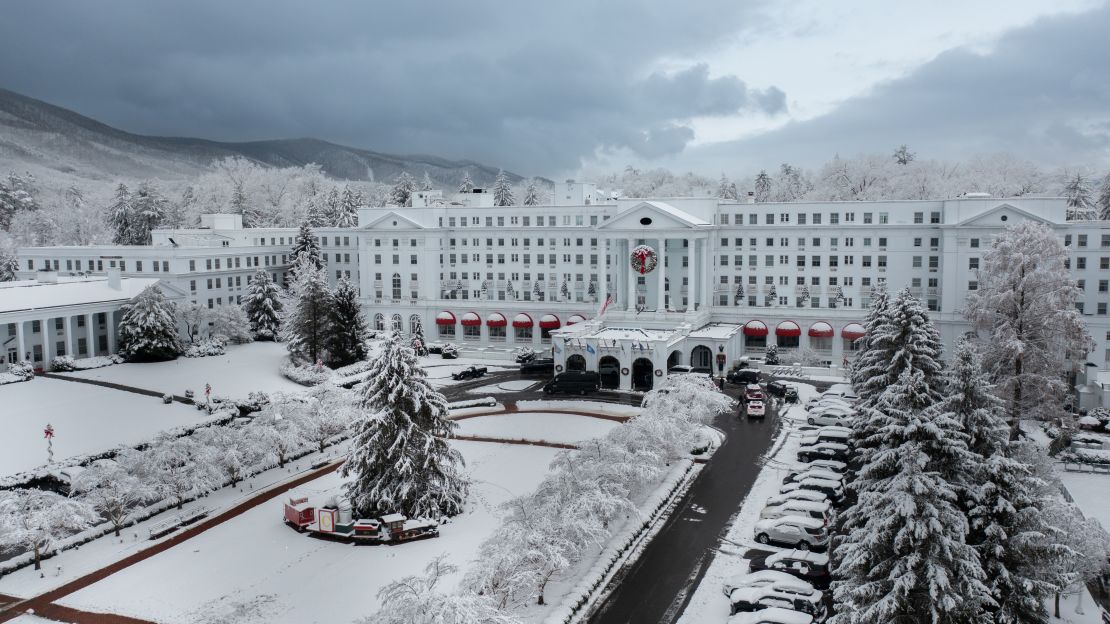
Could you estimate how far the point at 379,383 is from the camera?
40.0m

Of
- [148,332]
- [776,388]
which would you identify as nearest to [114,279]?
[148,332]

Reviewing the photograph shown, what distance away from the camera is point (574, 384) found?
67.6m

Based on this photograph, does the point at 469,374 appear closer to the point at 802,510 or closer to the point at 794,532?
the point at 802,510

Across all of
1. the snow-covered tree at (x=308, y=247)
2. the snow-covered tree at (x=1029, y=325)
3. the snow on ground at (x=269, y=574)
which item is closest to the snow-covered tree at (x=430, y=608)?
the snow on ground at (x=269, y=574)

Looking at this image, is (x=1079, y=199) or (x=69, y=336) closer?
(x=69, y=336)

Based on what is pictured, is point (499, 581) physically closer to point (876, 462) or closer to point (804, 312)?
point (876, 462)

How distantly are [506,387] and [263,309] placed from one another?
1305 inches

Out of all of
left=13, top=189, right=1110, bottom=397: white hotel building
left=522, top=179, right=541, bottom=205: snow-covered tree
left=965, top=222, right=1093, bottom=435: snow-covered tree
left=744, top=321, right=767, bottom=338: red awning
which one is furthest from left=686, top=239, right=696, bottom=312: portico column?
left=522, top=179, right=541, bottom=205: snow-covered tree

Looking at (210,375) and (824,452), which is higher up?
(210,375)

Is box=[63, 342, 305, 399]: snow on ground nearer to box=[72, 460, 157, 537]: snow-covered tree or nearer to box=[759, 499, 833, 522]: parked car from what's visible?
box=[72, 460, 157, 537]: snow-covered tree

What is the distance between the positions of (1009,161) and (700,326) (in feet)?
346

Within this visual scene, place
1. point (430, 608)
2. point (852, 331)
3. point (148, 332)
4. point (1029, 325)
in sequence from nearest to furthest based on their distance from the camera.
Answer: point (430, 608) < point (1029, 325) < point (148, 332) < point (852, 331)

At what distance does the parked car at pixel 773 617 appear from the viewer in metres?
28.0

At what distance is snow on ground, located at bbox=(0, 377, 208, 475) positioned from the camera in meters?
50.9
